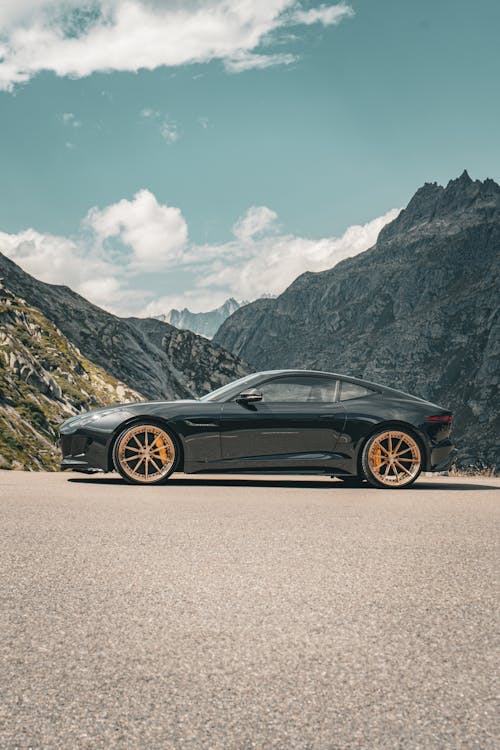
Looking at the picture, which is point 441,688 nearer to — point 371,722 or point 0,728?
point 371,722

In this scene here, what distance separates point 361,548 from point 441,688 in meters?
2.47

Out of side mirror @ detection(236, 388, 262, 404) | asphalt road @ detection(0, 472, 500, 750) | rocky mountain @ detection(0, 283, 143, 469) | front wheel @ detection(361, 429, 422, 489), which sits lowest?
asphalt road @ detection(0, 472, 500, 750)

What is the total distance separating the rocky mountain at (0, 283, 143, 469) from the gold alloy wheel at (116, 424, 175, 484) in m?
5.37

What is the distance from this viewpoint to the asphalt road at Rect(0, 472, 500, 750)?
228cm

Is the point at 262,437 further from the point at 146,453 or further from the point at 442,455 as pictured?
the point at 442,455

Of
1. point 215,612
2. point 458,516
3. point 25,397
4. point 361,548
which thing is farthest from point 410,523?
point 25,397

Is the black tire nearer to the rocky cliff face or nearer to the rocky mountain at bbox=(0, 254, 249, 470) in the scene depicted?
the rocky mountain at bbox=(0, 254, 249, 470)

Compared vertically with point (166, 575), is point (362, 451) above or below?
above

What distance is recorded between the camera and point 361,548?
199 inches

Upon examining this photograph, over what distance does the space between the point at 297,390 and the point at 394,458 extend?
1.38 m

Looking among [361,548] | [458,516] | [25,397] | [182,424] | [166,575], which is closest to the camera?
[166,575]

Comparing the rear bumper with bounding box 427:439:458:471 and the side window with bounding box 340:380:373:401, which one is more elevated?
the side window with bounding box 340:380:373:401

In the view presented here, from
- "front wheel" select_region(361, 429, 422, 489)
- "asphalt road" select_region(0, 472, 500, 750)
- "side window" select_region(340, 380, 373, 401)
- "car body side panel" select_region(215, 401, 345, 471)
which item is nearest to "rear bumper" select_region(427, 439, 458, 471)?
"front wheel" select_region(361, 429, 422, 489)

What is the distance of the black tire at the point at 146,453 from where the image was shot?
8.49 meters
